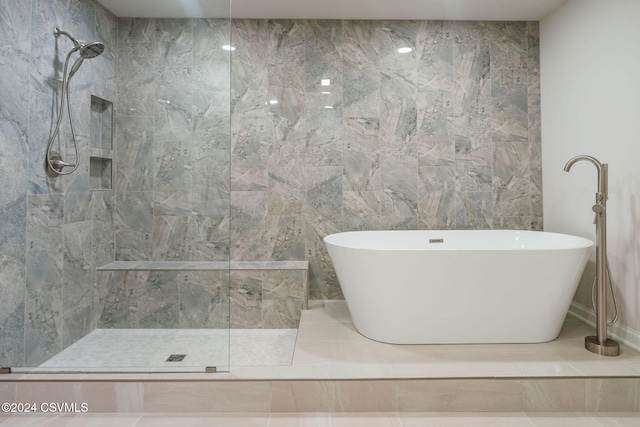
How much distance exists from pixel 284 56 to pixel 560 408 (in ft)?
10.3

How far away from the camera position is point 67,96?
2082 millimetres

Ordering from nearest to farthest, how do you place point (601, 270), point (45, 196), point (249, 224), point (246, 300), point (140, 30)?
point (140, 30) → point (45, 196) → point (601, 270) → point (246, 300) → point (249, 224)

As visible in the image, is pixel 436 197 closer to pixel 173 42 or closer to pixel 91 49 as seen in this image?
pixel 173 42

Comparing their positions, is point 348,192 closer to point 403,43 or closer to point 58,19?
point 403,43

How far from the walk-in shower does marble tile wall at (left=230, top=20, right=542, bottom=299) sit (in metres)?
1.39

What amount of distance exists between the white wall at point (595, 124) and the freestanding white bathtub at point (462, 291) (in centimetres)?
43

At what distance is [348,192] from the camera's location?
3381 millimetres

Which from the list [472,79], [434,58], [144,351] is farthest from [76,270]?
[472,79]

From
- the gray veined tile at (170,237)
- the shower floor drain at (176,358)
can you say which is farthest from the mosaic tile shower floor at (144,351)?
the gray veined tile at (170,237)

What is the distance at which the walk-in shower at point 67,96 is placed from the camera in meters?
2.06

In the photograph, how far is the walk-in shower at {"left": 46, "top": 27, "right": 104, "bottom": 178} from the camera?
6.77ft

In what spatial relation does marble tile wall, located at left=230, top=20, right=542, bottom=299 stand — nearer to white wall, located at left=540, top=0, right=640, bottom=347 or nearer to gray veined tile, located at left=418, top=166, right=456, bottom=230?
gray veined tile, located at left=418, top=166, right=456, bottom=230

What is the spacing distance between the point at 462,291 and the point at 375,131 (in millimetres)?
1639

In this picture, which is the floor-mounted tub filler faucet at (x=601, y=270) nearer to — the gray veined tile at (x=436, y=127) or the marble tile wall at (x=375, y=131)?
the marble tile wall at (x=375, y=131)
